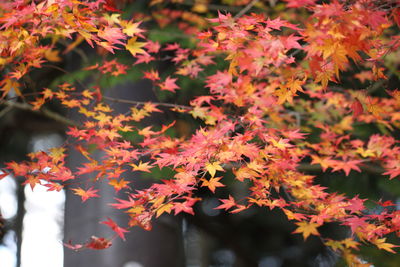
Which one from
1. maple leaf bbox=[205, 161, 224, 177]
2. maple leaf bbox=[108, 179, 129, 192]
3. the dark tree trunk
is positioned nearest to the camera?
maple leaf bbox=[205, 161, 224, 177]

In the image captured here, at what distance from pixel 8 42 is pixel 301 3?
1.59 metres

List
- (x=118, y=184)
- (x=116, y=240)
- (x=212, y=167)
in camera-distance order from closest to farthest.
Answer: (x=212, y=167), (x=118, y=184), (x=116, y=240)

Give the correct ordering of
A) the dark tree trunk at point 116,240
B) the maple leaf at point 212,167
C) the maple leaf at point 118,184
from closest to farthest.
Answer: the maple leaf at point 212,167 → the maple leaf at point 118,184 → the dark tree trunk at point 116,240

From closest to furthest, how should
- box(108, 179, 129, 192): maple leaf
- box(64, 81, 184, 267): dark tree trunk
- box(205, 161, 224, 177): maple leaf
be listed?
box(205, 161, 224, 177): maple leaf, box(108, 179, 129, 192): maple leaf, box(64, 81, 184, 267): dark tree trunk

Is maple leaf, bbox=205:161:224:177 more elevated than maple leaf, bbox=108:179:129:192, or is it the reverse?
maple leaf, bbox=108:179:129:192

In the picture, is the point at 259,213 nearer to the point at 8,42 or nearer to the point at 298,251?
the point at 298,251

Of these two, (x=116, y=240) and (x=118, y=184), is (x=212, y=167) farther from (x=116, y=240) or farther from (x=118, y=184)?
(x=116, y=240)

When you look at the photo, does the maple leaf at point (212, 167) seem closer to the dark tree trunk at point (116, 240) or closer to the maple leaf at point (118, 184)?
the maple leaf at point (118, 184)

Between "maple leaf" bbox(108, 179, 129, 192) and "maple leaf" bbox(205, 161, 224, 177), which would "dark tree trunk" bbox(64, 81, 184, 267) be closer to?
"maple leaf" bbox(108, 179, 129, 192)

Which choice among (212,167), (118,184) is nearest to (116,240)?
(118,184)

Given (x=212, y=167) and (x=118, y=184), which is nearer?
(x=212, y=167)

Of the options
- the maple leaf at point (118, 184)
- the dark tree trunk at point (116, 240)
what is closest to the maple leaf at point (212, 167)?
the maple leaf at point (118, 184)

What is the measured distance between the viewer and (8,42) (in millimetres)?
2199

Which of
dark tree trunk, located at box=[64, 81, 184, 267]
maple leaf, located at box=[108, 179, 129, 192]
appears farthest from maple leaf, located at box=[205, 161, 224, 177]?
dark tree trunk, located at box=[64, 81, 184, 267]
